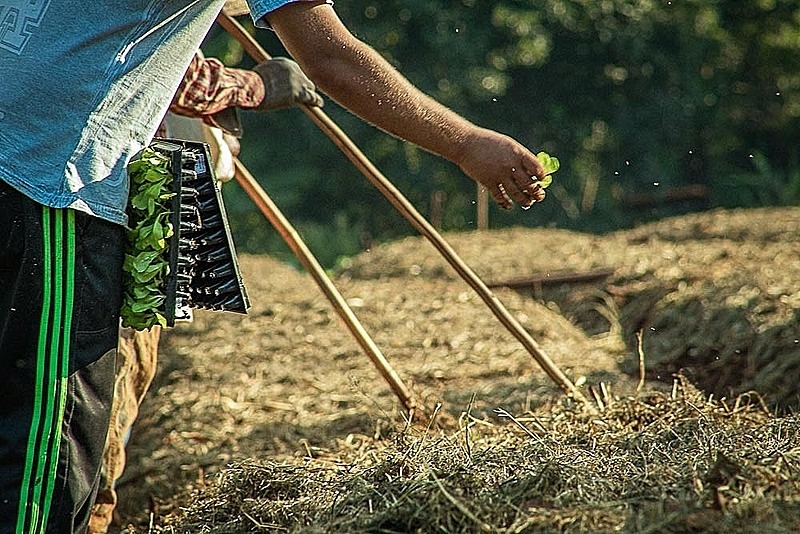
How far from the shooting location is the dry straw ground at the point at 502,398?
1.80m

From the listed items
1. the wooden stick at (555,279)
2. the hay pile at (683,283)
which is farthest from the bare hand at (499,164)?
the wooden stick at (555,279)

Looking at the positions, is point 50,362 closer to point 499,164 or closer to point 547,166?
point 499,164

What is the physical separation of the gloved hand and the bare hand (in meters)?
1.04

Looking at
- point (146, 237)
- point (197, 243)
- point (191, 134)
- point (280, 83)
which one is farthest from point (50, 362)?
point (280, 83)

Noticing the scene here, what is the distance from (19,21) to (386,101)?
617 mm

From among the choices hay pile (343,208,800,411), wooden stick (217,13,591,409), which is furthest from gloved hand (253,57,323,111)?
hay pile (343,208,800,411)

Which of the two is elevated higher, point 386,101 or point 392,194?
point 386,101

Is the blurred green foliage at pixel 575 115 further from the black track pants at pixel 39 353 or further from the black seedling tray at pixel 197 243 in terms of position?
the black track pants at pixel 39 353

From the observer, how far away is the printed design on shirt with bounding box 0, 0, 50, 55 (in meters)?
1.79

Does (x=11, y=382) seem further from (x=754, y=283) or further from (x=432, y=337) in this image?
(x=754, y=283)

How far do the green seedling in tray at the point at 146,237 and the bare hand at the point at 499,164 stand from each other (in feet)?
1.78

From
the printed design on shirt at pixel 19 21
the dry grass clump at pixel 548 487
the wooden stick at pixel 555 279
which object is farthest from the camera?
the wooden stick at pixel 555 279

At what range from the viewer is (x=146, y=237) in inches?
76.9

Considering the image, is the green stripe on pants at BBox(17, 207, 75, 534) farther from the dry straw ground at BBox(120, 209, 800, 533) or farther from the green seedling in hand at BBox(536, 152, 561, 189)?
the green seedling in hand at BBox(536, 152, 561, 189)
